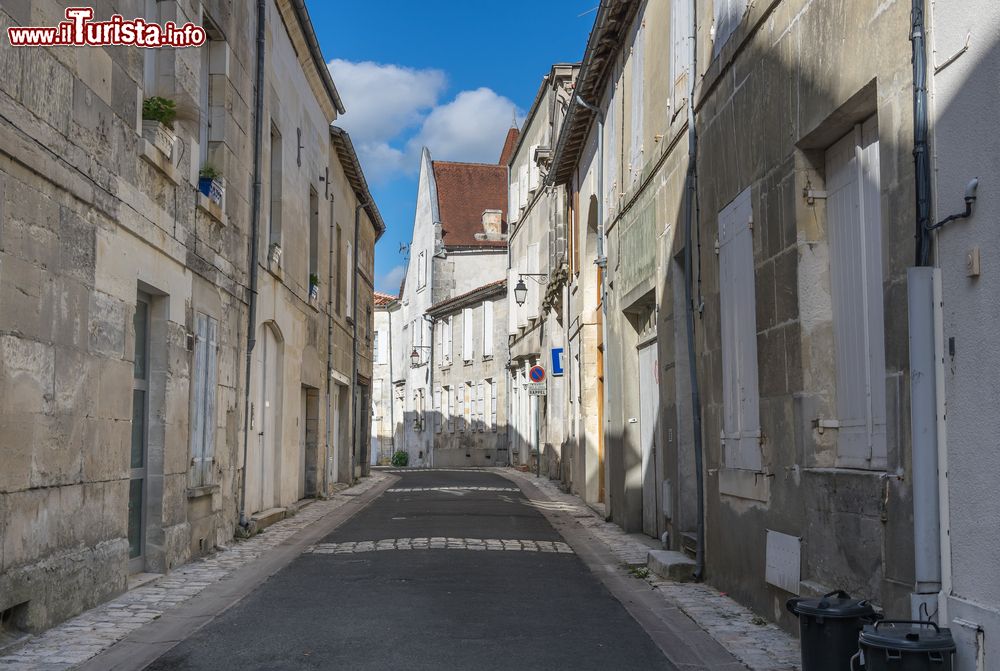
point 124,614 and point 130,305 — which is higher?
point 130,305

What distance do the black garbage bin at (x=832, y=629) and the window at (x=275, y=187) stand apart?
11.3 meters

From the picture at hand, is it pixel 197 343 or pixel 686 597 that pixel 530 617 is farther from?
pixel 197 343

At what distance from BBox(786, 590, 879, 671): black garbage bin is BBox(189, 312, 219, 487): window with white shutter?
6849mm

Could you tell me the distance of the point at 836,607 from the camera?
16.2ft

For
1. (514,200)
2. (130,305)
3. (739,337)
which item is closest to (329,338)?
(130,305)

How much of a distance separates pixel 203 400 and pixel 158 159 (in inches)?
108

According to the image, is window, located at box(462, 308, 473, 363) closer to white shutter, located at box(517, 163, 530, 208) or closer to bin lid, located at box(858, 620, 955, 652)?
white shutter, located at box(517, 163, 530, 208)

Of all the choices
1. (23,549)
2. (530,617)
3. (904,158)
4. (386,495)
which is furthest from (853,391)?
(386,495)

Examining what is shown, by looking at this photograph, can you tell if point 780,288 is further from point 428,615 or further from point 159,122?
point 159,122

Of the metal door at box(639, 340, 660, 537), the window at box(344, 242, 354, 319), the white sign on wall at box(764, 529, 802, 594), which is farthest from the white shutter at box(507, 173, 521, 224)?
the white sign on wall at box(764, 529, 802, 594)

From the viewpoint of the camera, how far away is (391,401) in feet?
166

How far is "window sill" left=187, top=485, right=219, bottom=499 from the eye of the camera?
33.4ft

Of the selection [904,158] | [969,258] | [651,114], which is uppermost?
[651,114]

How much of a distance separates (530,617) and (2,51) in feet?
15.1
